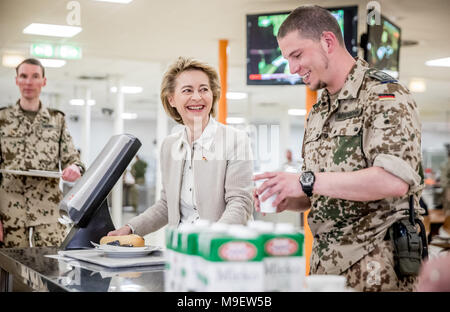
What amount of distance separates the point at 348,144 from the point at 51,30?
6174mm

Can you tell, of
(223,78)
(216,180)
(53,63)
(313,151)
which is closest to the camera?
(313,151)

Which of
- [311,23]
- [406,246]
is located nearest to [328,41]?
[311,23]

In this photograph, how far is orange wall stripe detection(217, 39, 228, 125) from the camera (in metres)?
6.93

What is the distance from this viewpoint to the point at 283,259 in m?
1.17

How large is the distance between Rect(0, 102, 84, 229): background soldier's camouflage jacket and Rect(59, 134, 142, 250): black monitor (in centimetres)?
126

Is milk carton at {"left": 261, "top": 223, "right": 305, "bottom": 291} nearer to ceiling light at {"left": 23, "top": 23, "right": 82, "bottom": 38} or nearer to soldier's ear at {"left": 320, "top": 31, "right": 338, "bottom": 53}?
soldier's ear at {"left": 320, "top": 31, "right": 338, "bottom": 53}

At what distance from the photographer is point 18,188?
3.49 m

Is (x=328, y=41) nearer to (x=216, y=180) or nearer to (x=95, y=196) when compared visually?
(x=216, y=180)

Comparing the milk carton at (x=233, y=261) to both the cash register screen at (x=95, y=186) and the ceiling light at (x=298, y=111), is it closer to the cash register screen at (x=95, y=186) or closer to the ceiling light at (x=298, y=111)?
the cash register screen at (x=95, y=186)

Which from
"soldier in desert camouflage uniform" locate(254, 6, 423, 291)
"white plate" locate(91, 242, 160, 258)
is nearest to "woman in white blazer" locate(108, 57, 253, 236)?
"white plate" locate(91, 242, 160, 258)

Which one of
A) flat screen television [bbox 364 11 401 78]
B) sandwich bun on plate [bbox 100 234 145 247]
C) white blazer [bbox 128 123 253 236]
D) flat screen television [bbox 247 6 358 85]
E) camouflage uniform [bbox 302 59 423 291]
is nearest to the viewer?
camouflage uniform [bbox 302 59 423 291]

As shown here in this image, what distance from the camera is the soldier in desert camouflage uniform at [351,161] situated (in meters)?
1.59
